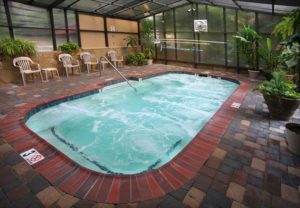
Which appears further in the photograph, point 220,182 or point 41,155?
point 41,155

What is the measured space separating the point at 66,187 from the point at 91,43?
27.8 ft

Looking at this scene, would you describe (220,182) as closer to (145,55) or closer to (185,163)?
(185,163)

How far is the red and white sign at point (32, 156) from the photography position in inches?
90.2

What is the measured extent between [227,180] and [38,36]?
825cm

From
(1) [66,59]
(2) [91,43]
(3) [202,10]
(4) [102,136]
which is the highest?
(3) [202,10]

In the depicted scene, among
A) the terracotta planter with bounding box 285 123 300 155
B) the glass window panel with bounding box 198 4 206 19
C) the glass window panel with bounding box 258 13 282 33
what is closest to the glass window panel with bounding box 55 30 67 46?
the glass window panel with bounding box 198 4 206 19

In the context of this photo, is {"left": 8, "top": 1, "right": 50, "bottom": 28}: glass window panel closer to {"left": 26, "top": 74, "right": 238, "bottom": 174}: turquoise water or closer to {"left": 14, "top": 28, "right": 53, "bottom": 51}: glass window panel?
{"left": 14, "top": 28, "right": 53, "bottom": 51}: glass window panel

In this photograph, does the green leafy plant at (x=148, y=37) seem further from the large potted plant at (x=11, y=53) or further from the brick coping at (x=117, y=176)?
the brick coping at (x=117, y=176)

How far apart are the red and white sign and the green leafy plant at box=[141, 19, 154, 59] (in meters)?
8.89

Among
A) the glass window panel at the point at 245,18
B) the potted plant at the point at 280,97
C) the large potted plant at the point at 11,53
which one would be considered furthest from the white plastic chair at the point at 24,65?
the glass window panel at the point at 245,18

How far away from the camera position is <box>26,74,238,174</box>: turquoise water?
304cm

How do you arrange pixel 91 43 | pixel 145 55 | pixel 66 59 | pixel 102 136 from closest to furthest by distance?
pixel 102 136 → pixel 66 59 → pixel 91 43 → pixel 145 55

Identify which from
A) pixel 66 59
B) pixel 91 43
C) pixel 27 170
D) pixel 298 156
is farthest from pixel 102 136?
pixel 91 43

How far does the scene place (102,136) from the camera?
3721 mm
